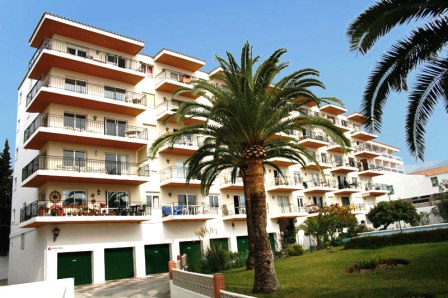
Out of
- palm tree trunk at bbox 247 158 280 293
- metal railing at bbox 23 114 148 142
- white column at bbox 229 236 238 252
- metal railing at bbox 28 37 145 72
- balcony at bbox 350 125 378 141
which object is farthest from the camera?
balcony at bbox 350 125 378 141

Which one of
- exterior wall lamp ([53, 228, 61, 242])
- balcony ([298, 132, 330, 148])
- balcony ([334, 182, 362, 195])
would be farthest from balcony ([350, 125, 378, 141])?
exterior wall lamp ([53, 228, 61, 242])

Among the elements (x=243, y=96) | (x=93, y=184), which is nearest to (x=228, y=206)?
(x=93, y=184)

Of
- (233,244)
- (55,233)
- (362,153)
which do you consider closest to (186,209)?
(233,244)

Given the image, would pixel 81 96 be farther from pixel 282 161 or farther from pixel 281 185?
pixel 282 161

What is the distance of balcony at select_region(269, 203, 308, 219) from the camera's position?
37.3 metres

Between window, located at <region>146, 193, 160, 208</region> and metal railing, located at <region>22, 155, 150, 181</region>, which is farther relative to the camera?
window, located at <region>146, 193, 160, 208</region>

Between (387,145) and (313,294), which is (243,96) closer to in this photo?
(313,294)

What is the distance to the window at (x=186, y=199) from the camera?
31.0 m

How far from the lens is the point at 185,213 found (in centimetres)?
2969

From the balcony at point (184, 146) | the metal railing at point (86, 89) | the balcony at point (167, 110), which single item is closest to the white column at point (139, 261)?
the balcony at point (184, 146)

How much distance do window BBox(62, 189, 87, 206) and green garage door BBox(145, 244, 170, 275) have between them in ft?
19.0

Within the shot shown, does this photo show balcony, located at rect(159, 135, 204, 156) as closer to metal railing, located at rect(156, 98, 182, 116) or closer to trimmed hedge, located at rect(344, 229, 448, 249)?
metal railing, located at rect(156, 98, 182, 116)

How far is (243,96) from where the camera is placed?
15.3 m

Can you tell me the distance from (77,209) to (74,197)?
1.53 meters
